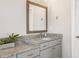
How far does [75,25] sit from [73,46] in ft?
2.15

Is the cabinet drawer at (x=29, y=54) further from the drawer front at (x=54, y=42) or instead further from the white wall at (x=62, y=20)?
the white wall at (x=62, y=20)

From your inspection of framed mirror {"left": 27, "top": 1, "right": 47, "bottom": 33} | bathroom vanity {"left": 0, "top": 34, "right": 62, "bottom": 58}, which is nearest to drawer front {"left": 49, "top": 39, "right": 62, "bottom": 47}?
bathroom vanity {"left": 0, "top": 34, "right": 62, "bottom": 58}

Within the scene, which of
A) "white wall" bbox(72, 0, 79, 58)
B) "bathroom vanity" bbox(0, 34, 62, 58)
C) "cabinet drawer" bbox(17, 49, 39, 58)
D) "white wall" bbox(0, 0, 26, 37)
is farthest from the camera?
"white wall" bbox(72, 0, 79, 58)

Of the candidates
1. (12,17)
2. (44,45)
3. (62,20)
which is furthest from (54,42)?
(12,17)

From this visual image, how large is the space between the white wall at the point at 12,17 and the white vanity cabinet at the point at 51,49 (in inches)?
27.8

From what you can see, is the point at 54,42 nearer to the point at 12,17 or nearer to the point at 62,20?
the point at 62,20

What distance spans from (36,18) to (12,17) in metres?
1.20

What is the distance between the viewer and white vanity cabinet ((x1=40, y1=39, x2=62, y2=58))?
332 cm

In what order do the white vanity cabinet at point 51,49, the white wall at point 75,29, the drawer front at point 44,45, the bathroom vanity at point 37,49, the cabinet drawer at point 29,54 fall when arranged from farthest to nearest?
the white wall at point 75,29 → the white vanity cabinet at point 51,49 → the drawer front at point 44,45 → the cabinet drawer at point 29,54 → the bathroom vanity at point 37,49

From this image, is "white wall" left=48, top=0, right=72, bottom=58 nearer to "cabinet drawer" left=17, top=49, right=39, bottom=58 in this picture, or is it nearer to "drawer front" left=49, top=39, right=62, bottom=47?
"drawer front" left=49, top=39, right=62, bottom=47

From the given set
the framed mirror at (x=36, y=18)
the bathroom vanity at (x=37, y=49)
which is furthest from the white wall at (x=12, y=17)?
the bathroom vanity at (x=37, y=49)

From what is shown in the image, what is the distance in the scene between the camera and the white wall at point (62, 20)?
4.29 meters

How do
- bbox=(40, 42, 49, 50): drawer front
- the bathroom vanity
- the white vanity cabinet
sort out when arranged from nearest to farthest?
the bathroom vanity < bbox=(40, 42, 49, 50): drawer front < the white vanity cabinet

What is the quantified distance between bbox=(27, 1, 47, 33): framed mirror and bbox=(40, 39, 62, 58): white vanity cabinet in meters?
0.67
